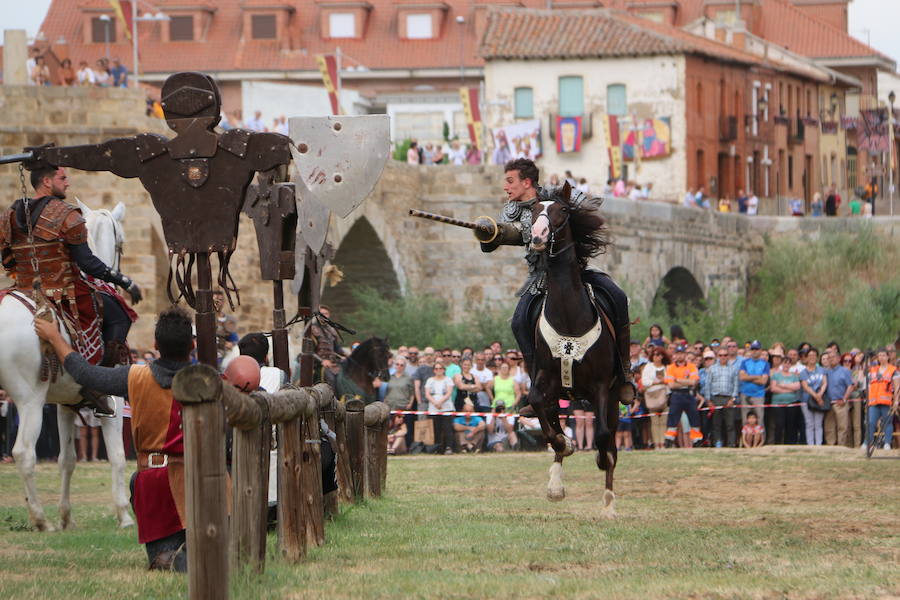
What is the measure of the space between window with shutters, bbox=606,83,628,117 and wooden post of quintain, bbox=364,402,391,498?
54698 millimetres

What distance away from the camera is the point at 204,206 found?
9562 mm

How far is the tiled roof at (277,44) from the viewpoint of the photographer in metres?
76.8

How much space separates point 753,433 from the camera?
2538 centimetres

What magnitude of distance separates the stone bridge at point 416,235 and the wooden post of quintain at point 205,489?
919 inches

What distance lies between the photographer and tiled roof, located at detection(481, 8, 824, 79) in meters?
68.8

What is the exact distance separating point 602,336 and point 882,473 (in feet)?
18.2

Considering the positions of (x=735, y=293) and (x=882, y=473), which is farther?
(x=735, y=293)

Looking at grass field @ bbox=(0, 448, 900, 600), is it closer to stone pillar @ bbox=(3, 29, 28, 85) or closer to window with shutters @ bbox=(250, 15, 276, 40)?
stone pillar @ bbox=(3, 29, 28, 85)

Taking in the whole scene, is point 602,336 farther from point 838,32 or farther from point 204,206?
point 838,32

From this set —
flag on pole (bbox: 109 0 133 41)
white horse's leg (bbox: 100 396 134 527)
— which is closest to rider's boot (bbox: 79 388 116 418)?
white horse's leg (bbox: 100 396 134 527)

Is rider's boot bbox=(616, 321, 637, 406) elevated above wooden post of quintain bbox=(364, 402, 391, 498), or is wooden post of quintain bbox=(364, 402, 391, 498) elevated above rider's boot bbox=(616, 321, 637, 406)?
rider's boot bbox=(616, 321, 637, 406)

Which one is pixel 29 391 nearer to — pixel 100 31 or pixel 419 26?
pixel 100 31

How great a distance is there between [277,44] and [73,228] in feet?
218

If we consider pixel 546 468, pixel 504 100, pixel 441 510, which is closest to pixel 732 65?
pixel 504 100
